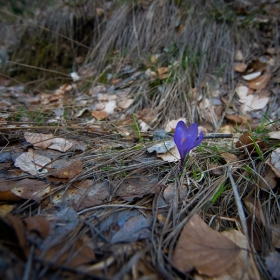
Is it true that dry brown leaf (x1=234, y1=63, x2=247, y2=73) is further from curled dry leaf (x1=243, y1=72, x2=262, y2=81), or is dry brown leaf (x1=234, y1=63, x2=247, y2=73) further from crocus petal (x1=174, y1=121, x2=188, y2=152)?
crocus petal (x1=174, y1=121, x2=188, y2=152)

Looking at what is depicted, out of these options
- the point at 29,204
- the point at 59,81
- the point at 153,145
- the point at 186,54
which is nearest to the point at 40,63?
the point at 59,81

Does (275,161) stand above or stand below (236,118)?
above

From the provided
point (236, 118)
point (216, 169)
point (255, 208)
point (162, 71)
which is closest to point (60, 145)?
point (216, 169)

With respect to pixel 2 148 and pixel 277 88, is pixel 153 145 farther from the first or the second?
pixel 277 88

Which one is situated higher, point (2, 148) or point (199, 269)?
point (199, 269)

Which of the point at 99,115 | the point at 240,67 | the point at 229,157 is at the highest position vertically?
the point at 240,67

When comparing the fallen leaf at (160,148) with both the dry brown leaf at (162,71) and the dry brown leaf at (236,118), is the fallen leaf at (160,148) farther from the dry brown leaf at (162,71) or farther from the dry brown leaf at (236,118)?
the dry brown leaf at (162,71)

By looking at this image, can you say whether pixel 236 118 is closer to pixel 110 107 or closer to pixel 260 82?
pixel 260 82
